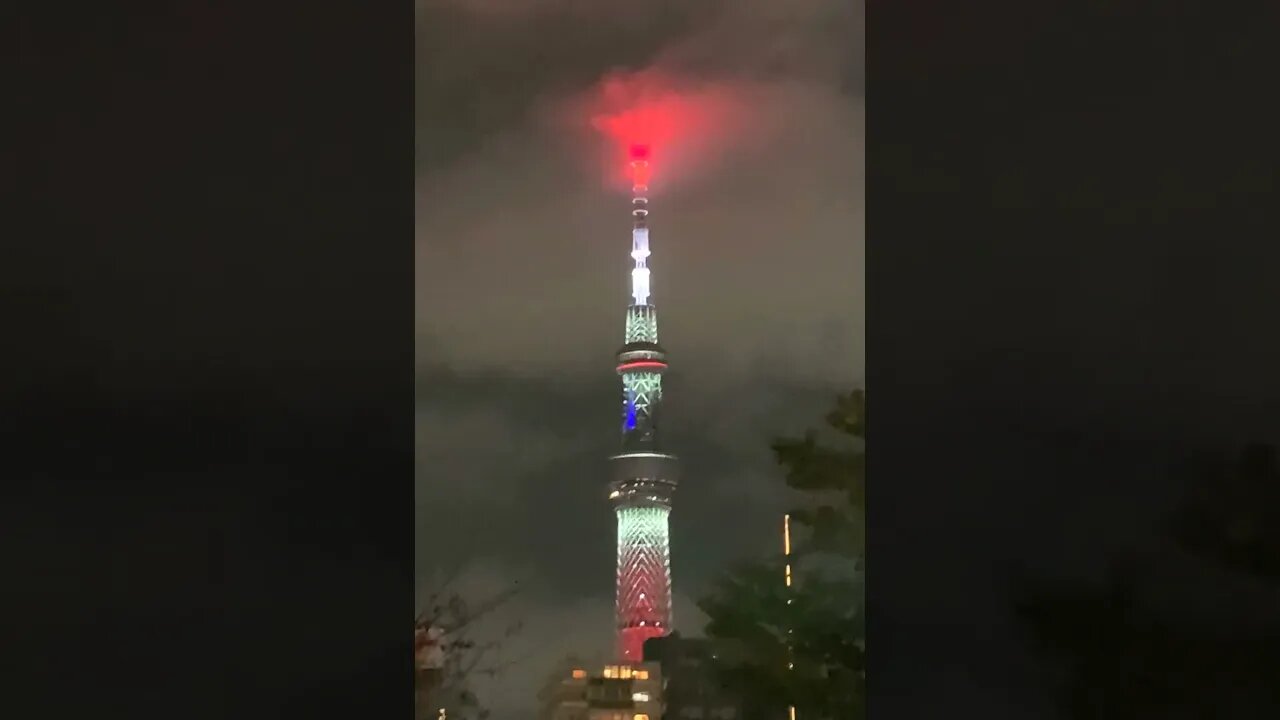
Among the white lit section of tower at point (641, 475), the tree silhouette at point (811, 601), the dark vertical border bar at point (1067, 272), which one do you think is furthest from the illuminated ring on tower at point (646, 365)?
the dark vertical border bar at point (1067, 272)

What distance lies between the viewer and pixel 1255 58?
7.99 feet

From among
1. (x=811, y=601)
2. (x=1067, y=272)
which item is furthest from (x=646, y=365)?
(x=1067, y=272)

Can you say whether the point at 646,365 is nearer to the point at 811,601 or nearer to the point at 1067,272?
the point at 811,601

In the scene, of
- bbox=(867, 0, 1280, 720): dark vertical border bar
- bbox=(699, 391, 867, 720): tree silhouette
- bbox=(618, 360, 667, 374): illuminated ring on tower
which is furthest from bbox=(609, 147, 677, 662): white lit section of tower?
bbox=(867, 0, 1280, 720): dark vertical border bar

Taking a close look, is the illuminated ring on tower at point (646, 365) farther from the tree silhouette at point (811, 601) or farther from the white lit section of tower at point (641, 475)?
the tree silhouette at point (811, 601)

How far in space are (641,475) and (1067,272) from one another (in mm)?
968

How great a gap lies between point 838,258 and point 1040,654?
2.91 feet
